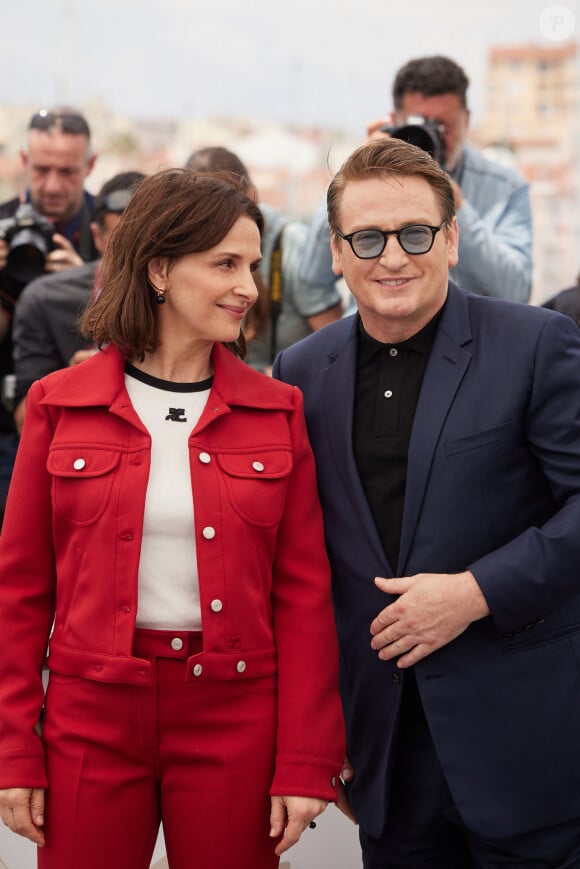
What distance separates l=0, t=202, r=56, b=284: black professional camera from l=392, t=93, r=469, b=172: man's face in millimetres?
1202

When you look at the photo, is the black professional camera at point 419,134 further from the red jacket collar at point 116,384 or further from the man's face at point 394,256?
the red jacket collar at point 116,384

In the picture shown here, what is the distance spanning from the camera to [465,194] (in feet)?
11.3

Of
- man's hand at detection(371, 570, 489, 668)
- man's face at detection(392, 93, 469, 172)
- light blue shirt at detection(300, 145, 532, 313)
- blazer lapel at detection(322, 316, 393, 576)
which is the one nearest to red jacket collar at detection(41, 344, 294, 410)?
blazer lapel at detection(322, 316, 393, 576)

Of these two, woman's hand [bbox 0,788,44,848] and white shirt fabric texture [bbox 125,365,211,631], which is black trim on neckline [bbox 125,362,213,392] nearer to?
white shirt fabric texture [bbox 125,365,211,631]

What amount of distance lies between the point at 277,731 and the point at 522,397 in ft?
2.36

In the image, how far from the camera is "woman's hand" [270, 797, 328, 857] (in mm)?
1835

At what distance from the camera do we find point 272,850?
1881 mm

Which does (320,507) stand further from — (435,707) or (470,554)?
(435,707)

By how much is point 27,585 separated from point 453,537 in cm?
74

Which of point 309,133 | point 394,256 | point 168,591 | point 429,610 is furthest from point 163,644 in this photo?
point 309,133

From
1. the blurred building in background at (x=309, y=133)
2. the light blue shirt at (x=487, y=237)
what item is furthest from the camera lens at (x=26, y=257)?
the blurred building in background at (x=309, y=133)

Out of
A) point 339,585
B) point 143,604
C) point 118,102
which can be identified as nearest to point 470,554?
point 339,585

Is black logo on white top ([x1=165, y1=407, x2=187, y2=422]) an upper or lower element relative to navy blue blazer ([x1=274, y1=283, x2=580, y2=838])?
upper

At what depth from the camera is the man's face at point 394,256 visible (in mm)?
1974
